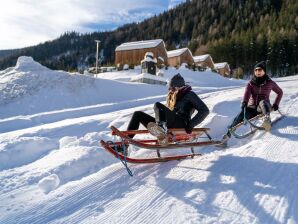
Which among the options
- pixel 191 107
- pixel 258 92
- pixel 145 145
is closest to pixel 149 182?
pixel 145 145

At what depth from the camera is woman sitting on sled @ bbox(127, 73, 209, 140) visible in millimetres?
6023

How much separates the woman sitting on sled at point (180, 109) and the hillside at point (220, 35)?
5803 cm

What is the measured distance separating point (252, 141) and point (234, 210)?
3.23 metres

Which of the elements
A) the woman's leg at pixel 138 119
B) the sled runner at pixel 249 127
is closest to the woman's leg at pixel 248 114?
the sled runner at pixel 249 127

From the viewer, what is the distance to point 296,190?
177 inches

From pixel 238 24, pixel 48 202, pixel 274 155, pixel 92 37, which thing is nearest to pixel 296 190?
pixel 274 155

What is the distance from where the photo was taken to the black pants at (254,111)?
26.3 feet

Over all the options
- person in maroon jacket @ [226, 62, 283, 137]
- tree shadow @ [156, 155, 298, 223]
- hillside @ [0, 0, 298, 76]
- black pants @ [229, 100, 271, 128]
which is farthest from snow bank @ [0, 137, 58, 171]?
hillside @ [0, 0, 298, 76]

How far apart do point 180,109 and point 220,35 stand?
104356 millimetres

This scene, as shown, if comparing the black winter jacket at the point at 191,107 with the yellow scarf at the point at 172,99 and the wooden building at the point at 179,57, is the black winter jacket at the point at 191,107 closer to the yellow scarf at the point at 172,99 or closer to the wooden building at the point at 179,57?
the yellow scarf at the point at 172,99

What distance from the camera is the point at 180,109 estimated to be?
6.16 m

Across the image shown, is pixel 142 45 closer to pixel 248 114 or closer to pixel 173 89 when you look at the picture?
pixel 248 114

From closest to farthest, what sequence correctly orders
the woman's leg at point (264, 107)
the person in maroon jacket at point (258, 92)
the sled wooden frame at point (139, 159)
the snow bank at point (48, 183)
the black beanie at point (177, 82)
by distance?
the snow bank at point (48, 183) → the sled wooden frame at point (139, 159) → the black beanie at point (177, 82) → the woman's leg at point (264, 107) → the person in maroon jacket at point (258, 92)

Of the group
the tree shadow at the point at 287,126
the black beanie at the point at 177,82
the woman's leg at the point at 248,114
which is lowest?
the tree shadow at the point at 287,126
